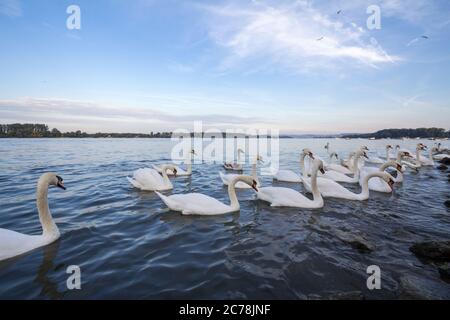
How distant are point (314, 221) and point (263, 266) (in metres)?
3.51

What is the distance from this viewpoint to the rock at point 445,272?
17.2 ft

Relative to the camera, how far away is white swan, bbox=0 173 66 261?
18.3 feet

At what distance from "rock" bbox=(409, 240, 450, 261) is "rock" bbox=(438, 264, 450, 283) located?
32 cm

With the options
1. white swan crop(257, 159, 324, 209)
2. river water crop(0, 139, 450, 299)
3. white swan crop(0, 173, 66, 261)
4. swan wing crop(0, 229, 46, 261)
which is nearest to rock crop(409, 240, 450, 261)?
river water crop(0, 139, 450, 299)

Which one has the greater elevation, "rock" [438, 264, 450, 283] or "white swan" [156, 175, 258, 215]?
"white swan" [156, 175, 258, 215]

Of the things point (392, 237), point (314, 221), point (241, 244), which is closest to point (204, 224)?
point (241, 244)

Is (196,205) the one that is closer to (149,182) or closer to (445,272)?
(149,182)

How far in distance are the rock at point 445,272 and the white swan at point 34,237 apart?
829 centimetres

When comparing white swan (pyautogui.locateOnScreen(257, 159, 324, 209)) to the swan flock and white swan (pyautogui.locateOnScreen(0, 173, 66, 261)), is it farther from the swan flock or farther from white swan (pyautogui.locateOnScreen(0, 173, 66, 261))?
white swan (pyautogui.locateOnScreen(0, 173, 66, 261))

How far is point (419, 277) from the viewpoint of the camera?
5.30 m

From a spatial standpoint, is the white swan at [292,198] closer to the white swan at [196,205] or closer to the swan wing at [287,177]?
the white swan at [196,205]

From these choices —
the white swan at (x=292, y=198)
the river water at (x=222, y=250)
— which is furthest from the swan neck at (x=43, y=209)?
the white swan at (x=292, y=198)

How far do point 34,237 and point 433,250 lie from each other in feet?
28.9

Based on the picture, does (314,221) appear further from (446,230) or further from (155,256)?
(155,256)
